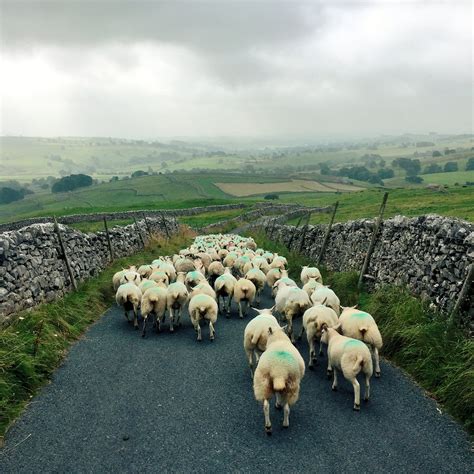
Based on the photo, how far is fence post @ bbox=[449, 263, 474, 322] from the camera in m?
8.20

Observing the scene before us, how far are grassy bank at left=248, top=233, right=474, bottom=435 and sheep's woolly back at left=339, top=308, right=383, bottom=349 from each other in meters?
0.90

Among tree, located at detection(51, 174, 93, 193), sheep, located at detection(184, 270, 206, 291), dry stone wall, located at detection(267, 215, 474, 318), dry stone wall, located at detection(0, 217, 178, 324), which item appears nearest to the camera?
dry stone wall, located at detection(267, 215, 474, 318)

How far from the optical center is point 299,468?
561 cm

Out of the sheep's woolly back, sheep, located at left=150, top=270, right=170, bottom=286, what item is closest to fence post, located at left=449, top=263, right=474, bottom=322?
the sheep's woolly back

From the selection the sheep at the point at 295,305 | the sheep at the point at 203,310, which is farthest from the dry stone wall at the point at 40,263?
the sheep at the point at 295,305

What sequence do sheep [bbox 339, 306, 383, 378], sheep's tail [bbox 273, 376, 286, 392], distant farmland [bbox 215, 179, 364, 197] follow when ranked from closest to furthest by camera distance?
sheep's tail [bbox 273, 376, 286, 392] < sheep [bbox 339, 306, 383, 378] < distant farmland [bbox 215, 179, 364, 197]

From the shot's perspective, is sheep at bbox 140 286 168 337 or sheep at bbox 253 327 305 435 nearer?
sheep at bbox 253 327 305 435

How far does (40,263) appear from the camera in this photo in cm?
1248

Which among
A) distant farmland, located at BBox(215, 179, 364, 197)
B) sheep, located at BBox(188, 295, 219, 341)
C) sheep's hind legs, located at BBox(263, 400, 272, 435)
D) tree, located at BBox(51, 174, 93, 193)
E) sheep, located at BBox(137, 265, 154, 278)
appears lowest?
tree, located at BBox(51, 174, 93, 193)

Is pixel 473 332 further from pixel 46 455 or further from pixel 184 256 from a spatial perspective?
pixel 184 256

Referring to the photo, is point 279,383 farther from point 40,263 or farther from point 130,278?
point 40,263

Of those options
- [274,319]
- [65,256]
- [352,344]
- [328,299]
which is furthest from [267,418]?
[65,256]

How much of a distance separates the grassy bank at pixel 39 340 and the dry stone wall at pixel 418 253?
8.62 metres

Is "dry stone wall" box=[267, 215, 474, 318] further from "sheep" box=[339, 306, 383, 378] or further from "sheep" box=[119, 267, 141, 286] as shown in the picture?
"sheep" box=[119, 267, 141, 286]
